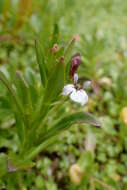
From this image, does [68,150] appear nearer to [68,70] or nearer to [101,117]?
[101,117]

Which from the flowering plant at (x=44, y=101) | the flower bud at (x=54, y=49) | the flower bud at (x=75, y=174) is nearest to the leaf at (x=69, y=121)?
the flowering plant at (x=44, y=101)

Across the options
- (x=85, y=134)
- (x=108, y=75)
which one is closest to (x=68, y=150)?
(x=85, y=134)

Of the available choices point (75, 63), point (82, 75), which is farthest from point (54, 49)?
point (82, 75)

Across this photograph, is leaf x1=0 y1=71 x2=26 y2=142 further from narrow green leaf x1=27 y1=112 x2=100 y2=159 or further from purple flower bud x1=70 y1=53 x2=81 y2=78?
purple flower bud x1=70 y1=53 x2=81 y2=78

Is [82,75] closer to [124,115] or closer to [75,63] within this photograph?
[124,115]

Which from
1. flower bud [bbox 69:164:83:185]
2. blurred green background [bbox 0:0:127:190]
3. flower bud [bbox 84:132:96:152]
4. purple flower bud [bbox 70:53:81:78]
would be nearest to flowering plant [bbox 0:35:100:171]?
purple flower bud [bbox 70:53:81:78]

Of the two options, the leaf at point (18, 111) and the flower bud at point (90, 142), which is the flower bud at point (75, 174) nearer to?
the flower bud at point (90, 142)
